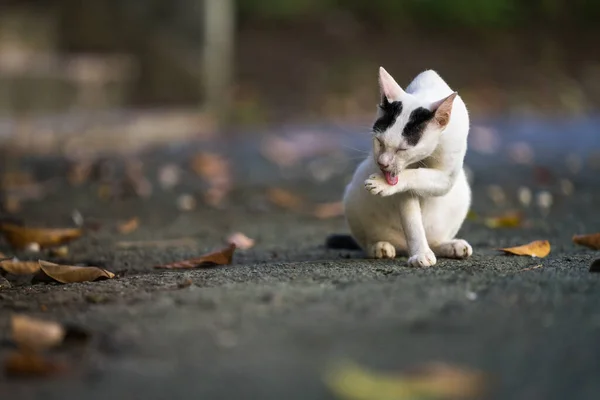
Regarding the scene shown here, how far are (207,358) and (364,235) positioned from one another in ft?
4.96

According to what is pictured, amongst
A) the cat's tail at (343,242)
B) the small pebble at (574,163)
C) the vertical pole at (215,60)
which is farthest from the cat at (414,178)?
the vertical pole at (215,60)

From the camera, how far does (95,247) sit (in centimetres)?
390

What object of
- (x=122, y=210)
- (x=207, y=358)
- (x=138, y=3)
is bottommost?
(x=122, y=210)

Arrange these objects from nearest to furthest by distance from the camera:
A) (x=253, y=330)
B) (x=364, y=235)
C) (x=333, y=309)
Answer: (x=253, y=330) → (x=333, y=309) → (x=364, y=235)

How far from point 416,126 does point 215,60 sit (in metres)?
7.89

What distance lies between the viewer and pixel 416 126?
9.53 feet

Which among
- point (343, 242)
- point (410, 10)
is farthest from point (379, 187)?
point (410, 10)

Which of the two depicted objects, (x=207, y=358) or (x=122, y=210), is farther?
(x=122, y=210)

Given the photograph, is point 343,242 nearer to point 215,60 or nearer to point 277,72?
point 215,60

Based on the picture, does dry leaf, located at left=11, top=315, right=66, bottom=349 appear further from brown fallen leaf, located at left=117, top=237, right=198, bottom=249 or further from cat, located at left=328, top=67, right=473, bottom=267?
brown fallen leaf, located at left=117, top=237, right=198, bottom=249

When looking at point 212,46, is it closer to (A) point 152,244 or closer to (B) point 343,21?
(B) point 343,21

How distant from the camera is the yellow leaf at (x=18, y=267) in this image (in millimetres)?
3199

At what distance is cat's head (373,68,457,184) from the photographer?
2900mm

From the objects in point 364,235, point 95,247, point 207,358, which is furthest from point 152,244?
point 207,358
